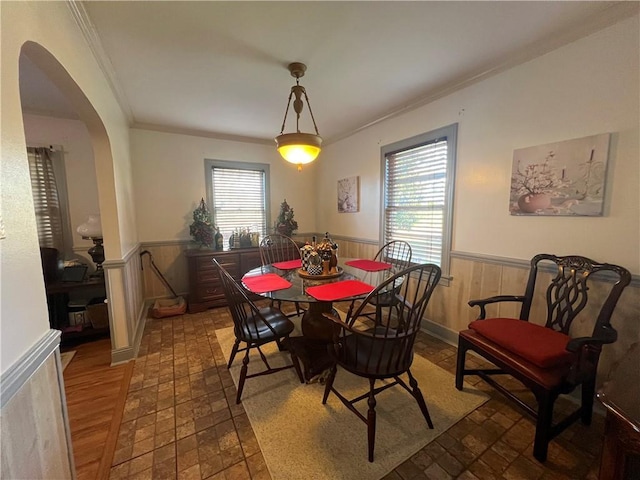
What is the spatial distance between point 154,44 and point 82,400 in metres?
2.60

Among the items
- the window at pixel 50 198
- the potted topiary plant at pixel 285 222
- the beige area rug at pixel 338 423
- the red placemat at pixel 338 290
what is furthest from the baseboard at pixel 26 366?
the potted topiary plant at pixel 285 222

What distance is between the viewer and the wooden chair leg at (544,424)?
1.39m

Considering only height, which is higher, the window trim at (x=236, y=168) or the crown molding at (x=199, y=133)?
the crown molding at (x=199, y=133)

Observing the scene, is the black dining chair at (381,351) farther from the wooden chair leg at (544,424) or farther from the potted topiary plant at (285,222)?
the potted topiary plant at (285,222)

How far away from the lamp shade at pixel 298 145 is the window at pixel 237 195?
2269 millimetres

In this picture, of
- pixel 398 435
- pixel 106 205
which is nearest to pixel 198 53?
pixel 106 205

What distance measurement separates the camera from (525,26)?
67.0 inches

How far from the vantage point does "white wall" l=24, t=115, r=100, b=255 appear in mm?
2895

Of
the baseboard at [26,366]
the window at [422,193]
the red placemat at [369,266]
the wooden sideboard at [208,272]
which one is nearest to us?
the baseboard at [26,366]

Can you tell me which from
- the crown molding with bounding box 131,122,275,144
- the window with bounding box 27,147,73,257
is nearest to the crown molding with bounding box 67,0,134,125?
the crown molding with bounding box 131,122,275,144

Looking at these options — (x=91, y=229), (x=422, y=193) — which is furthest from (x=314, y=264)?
(x=91, y=229)

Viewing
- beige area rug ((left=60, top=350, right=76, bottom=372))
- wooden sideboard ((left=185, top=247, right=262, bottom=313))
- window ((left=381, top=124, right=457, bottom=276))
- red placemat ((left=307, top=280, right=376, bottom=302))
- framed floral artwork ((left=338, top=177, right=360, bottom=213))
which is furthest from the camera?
framed floral artwork ((left=338, top=177, right=360, bottom=213))

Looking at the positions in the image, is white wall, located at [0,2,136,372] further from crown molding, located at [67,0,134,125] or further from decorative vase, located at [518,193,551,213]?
decorative vase, located at [518,193,551,213]

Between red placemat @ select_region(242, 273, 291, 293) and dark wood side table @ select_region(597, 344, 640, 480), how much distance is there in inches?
64.7
